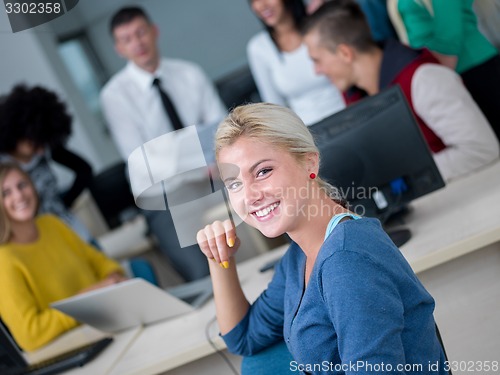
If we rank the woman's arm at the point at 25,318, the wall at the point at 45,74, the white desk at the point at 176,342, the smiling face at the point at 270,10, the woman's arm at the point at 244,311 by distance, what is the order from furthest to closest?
the wall at the point at 45,74 < the smiling face at the point at 270,10 < the woman's arm at the point at 25,318 < the white desk at the point at 176,342 < the woman's arm at the point at 244,311

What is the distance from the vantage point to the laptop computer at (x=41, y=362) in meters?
1.93

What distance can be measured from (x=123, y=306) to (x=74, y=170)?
71.0 inches

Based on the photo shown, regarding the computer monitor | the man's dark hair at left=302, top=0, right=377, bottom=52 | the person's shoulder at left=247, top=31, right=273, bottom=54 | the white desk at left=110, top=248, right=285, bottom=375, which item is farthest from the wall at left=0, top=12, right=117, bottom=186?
the computer monitor

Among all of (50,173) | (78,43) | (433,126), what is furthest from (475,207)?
(78,43)

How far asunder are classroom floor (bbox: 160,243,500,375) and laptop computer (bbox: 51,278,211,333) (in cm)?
72

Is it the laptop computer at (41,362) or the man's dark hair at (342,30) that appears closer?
the laptop computer at (41,362)

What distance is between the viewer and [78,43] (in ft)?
21.0

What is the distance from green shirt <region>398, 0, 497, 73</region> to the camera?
89.6 inches

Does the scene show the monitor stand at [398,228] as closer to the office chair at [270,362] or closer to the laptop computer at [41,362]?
the office chair at [270,362]

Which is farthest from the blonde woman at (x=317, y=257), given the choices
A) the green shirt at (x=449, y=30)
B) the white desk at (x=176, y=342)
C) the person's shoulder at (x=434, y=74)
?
the green shirt at (x=449, y=30)

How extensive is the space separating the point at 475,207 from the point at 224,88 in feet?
7.47

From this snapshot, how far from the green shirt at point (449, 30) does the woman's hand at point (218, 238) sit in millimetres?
1238

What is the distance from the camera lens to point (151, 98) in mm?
3201

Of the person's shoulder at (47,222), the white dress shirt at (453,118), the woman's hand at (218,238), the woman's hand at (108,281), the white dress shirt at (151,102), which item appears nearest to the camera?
the woman's hand at (218,238)
